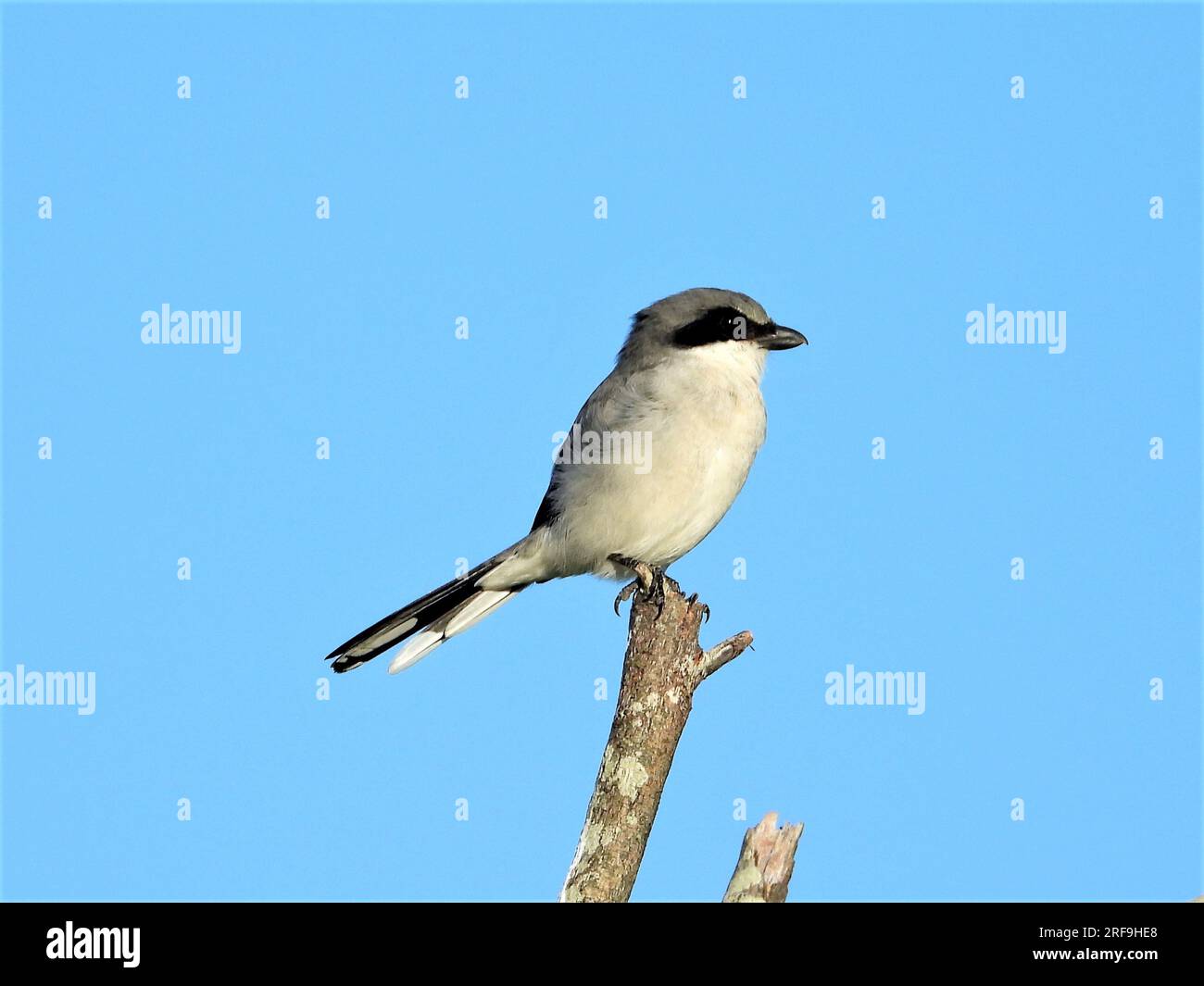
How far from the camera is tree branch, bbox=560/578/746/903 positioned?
5.04 meters

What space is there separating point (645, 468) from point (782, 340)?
1234 millimetres

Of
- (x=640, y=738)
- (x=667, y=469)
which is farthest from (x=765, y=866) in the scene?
(x=667, y=469)

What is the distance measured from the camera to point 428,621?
7820 mm

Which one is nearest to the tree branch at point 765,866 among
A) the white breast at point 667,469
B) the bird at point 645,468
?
the bird at point 645,468

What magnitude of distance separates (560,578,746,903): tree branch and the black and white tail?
→ 2.17 m

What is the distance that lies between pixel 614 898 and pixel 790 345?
407 cm

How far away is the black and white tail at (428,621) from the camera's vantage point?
7.54 metres

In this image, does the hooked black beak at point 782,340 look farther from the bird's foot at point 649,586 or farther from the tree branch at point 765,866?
the tree branch at point 765,866

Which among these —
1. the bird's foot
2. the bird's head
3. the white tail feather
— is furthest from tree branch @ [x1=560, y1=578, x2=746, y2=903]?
the bird's head

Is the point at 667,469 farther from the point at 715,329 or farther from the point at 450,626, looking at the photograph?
the point at 450,626

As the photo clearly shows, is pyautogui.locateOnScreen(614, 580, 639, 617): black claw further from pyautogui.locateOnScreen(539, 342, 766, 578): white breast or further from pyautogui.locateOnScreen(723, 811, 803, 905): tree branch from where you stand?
pyautogui.locateOnScreen(723, 811, 803, 905): tree branch

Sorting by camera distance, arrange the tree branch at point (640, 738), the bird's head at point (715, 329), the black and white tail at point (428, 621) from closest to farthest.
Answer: the tree branch at point (640, 738) → the black and white tail at point (428, 621) → the bird's head at point (715, 329)

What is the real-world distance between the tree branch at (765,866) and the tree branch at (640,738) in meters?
0.54
